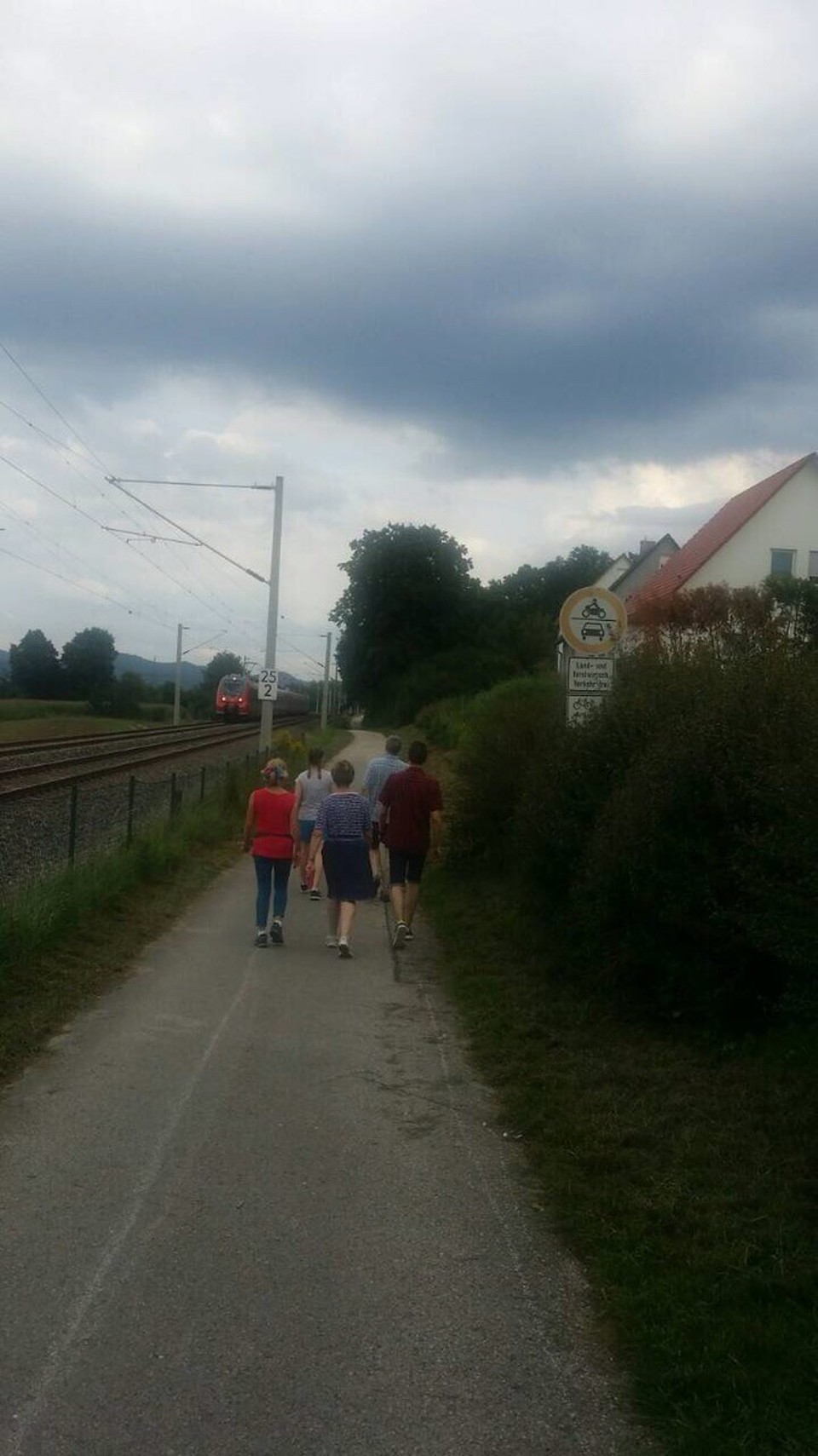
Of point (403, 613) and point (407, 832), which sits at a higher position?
point (403, 613)

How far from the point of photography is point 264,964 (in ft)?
37.5

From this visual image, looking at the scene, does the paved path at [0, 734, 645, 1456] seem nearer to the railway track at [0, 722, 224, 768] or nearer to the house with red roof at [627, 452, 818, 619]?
the railway track at [0, 722, 224, 768]

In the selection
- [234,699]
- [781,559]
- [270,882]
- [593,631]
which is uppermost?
[781,559]

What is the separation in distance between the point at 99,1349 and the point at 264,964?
701cm

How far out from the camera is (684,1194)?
5.85m

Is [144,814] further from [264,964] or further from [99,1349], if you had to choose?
[99,1349]

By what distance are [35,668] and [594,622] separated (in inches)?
4429

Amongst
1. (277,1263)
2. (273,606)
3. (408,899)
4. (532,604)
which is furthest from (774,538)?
(532,604)

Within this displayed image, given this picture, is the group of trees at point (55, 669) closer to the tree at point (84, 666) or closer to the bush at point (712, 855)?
the tree at point (84, 666)

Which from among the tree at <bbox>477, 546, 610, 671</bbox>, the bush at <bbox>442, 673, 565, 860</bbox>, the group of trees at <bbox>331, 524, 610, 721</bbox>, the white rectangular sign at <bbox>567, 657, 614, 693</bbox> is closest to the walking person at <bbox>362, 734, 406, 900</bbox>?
the bush at <bbox>442, 673, 565, 860</bbox>

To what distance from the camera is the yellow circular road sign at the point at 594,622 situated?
38.6ft

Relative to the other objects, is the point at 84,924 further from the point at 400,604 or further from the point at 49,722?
the point at 400,604

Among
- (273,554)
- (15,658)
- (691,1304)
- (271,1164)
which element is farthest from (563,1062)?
(15,658)

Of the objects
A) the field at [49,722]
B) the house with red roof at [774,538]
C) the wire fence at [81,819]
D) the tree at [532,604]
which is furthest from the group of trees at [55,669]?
the wire fence at [81,819]
